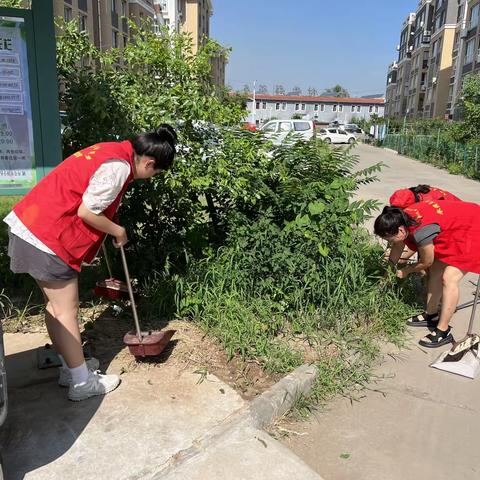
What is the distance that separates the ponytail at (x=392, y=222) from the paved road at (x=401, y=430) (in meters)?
1.01

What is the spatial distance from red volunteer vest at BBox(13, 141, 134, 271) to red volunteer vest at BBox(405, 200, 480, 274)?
249 centimetres

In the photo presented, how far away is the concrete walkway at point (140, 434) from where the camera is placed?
2391mm

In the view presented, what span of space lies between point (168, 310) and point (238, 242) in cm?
82

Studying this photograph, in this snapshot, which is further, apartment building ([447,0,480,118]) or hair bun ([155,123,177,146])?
apartment building ([447,0,480,118])

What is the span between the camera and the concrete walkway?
2391 mm

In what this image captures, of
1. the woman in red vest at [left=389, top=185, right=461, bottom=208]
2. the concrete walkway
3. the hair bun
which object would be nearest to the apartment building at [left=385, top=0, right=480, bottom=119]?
the woman in red vest at [left=389, top=185, right=461, bottom=208]

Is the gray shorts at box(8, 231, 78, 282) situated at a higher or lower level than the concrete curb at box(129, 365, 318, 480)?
higher

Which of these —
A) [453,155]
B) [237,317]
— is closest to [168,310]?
[237,317]

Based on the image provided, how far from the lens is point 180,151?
400 centimetres

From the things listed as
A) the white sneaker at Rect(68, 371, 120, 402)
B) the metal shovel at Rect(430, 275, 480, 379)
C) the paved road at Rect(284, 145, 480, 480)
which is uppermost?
the white sneaker at Rect(68, 371, 120, 402)

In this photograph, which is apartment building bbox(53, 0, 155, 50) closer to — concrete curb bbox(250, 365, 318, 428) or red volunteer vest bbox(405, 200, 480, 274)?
red volunteer vest bbox(405, 200, 480, 274)

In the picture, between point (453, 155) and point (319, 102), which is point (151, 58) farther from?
point (319, 102)

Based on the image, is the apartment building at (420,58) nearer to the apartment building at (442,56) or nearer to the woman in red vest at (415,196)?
the apartment building at (442,56)

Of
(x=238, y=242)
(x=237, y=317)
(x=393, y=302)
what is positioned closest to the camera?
(x=237, y=317)
